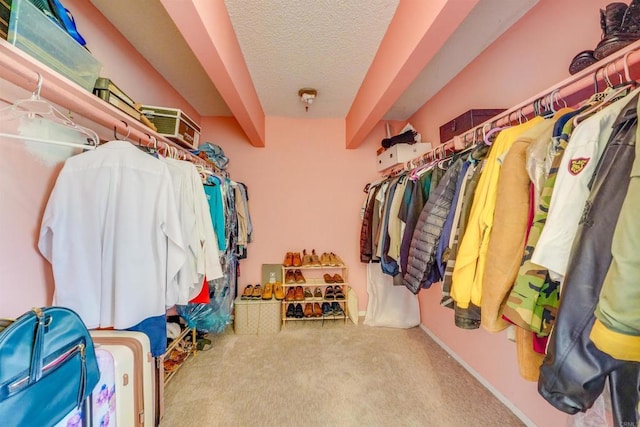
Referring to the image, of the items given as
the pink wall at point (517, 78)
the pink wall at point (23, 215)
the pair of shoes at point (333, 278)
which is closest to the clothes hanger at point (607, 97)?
the pink wall at point (517, 78)

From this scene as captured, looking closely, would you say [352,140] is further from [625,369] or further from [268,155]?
[625,369]

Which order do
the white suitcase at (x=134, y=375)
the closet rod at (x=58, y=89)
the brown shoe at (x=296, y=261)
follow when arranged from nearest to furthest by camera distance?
the closet rod at (x=58, y=89) → the white suitcase at (x=134, y=375) → the brown shoe at (x=296, y=261)

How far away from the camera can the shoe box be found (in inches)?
97.0

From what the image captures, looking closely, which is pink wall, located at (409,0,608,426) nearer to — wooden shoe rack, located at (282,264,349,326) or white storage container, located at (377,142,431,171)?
white storage container, located at (377,142,431,171)

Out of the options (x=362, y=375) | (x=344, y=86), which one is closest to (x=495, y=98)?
(x=344, y=86)

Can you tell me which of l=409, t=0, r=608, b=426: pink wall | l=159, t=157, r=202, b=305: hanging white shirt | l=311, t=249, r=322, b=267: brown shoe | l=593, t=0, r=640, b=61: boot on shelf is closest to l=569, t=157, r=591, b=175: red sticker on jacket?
l=593, t=0, r=640, b=61: boot on shelf

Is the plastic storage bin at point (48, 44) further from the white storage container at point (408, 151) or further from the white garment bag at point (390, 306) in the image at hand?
the white garment bag at point (390, 306)

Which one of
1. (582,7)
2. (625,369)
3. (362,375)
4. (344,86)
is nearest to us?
(625,369)

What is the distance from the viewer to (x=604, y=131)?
23.1 inches

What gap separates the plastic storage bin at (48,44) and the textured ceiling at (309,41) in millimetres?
762

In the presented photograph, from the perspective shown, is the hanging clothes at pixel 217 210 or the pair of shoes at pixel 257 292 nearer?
the hanging clothes at pixel 217 210

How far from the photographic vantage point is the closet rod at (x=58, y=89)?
70 cm

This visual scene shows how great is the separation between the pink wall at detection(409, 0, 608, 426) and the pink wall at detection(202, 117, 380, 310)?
1.20 meters

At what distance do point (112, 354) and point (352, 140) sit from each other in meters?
2.50
